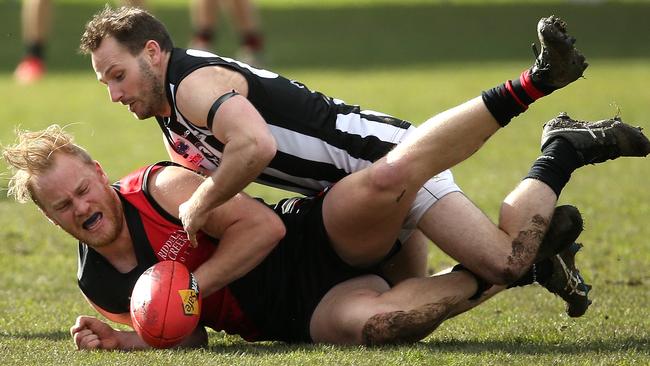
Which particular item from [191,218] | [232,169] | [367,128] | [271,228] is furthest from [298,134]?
[191,218]

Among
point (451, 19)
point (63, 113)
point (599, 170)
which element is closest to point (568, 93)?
point (599, 170)

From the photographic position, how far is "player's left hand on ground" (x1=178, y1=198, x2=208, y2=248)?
5.47 metres

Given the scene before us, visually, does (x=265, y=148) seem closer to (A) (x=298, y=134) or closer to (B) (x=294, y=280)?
(A) (x=298, y=134)

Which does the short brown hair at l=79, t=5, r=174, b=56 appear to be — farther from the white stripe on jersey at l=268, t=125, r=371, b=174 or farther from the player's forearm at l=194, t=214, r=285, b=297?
the player's forearm at l=194, t=214, r=285, b=297

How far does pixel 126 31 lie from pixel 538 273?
2.22m

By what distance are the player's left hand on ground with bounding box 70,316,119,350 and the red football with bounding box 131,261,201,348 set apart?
19cm

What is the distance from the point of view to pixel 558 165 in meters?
5.90

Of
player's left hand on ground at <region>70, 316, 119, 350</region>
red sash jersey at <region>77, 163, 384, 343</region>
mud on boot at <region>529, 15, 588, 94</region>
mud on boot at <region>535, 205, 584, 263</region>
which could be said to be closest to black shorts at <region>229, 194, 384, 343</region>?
red sash jersey at <region>77, 163, 384, 343</region>

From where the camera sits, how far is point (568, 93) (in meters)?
15.8

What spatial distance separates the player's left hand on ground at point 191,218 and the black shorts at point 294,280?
50 centimetres

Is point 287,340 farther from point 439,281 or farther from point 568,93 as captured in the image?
point 568,93

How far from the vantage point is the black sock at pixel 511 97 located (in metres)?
5.62

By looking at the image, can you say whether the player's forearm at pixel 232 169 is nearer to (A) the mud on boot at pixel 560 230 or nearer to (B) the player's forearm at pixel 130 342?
(B) the player's forearm at pixel 130 342

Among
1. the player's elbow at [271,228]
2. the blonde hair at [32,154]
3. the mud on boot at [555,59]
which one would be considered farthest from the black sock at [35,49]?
the mud on boot at [555,59]
